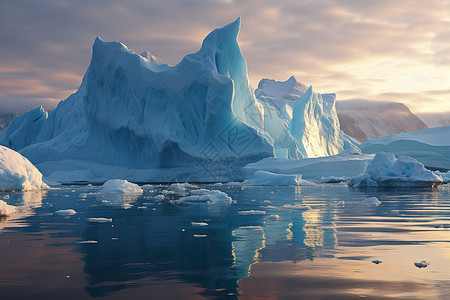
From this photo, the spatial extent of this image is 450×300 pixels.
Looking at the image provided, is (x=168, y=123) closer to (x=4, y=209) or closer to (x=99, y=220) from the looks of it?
(x=4, y=209)

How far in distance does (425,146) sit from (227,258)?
42.5 meters

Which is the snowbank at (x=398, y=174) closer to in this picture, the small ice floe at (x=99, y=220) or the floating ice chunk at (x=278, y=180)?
the floating ice chunk at (x=278, y=180)

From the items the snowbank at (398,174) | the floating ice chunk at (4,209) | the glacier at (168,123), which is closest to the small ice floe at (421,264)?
the floating ice chunk at (4,209)

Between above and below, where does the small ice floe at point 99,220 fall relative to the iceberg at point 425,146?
below

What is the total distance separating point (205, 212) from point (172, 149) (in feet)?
76.1

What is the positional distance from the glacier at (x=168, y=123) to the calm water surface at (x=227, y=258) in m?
24.5

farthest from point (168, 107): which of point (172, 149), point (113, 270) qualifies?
point (113, 270)

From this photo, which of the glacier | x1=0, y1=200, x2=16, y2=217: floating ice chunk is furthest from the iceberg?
x1=0, y1=200, x2=16, y2=217: floating ice chunk

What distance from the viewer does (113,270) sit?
17.1 ft

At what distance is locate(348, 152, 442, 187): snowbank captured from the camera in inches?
945

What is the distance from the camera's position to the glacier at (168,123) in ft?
115

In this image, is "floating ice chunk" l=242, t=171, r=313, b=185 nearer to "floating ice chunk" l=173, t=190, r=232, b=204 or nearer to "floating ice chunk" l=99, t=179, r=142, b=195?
"floating ice chunk" l=99, t=179, r=142, b=195

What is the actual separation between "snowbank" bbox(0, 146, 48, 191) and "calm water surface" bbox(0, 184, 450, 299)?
38.1ft

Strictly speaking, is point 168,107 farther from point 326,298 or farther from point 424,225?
point 326,298
